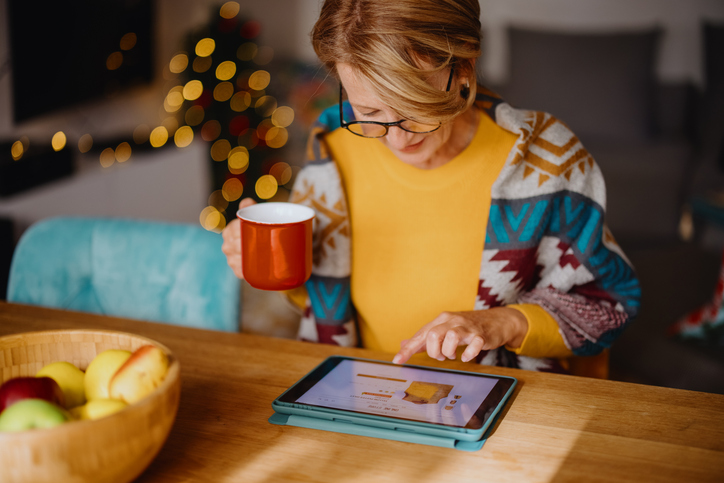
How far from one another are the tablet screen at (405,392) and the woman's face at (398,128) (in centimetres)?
39

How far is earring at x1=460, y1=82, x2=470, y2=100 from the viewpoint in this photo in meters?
1.06

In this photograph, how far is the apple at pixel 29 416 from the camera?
1.82 ft

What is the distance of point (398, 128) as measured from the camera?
102 centimetres

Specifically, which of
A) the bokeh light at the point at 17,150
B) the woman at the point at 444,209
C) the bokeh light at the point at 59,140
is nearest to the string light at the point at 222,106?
the bokeh light at the point at 59,140

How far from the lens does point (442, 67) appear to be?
3.11 feet

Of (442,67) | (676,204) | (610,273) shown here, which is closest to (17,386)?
(442,67)

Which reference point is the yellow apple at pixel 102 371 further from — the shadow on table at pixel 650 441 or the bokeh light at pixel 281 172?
the bokeh light at pixel 281 172

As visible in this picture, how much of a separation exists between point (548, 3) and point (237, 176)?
229 cm

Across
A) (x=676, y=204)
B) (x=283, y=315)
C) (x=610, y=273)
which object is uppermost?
(x=610, y=273)

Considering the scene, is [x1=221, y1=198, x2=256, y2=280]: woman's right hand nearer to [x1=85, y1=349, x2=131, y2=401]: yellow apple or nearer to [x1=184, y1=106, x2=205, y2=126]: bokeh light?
[x1=85, y1=349, x2=131, y2=401]: yellow apple

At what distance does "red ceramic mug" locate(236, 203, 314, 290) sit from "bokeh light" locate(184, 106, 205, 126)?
9.57 ft

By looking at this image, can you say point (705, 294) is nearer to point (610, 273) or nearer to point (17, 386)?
point (610, 273)

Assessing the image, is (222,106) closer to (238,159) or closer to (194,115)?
(194,115)

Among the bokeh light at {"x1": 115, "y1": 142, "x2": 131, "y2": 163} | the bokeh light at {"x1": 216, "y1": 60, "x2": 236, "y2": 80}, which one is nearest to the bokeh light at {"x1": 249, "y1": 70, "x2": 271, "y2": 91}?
the bokeh light at {"x1": 216, "y1": 60, "x2": 236, "y2": 80}
